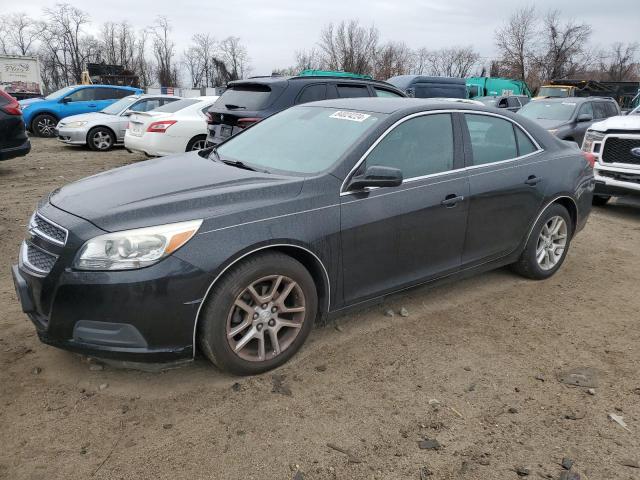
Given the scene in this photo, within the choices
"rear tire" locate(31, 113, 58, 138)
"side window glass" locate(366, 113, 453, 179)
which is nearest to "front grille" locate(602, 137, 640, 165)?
"side window glass" locate(366, 113, 453, 179)

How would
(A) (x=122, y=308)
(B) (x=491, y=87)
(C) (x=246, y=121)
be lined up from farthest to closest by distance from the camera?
(B) (x=491, y=87) < (C) (x=246, y=121) < (A) (x=122, y=308)

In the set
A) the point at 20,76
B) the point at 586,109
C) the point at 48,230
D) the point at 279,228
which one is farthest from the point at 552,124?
the point at 20,76

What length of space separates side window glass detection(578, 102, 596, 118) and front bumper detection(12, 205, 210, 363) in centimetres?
1101

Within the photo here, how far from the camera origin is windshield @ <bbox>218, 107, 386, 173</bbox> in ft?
11.6

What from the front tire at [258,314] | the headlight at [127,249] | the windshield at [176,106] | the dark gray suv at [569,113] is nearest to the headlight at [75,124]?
the windshield at [176,106]

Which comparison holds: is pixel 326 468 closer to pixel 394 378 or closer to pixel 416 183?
pixel 394 378

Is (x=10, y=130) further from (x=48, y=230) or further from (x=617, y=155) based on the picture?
(x=617, y=155)

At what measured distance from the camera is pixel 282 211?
3.08 metres

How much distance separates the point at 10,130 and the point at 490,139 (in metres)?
7.97

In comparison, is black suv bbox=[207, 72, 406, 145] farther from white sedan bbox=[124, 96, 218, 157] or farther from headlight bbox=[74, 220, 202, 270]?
headlight bbox=[74, 220, 202, 270]

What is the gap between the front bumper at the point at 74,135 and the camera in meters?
13.1

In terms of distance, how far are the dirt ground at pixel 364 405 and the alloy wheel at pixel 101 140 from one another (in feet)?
33.2

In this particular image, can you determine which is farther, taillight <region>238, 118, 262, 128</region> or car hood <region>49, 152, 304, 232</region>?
taillight <region>238, 118, 262, 128</region>

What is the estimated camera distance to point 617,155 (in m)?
7.52
